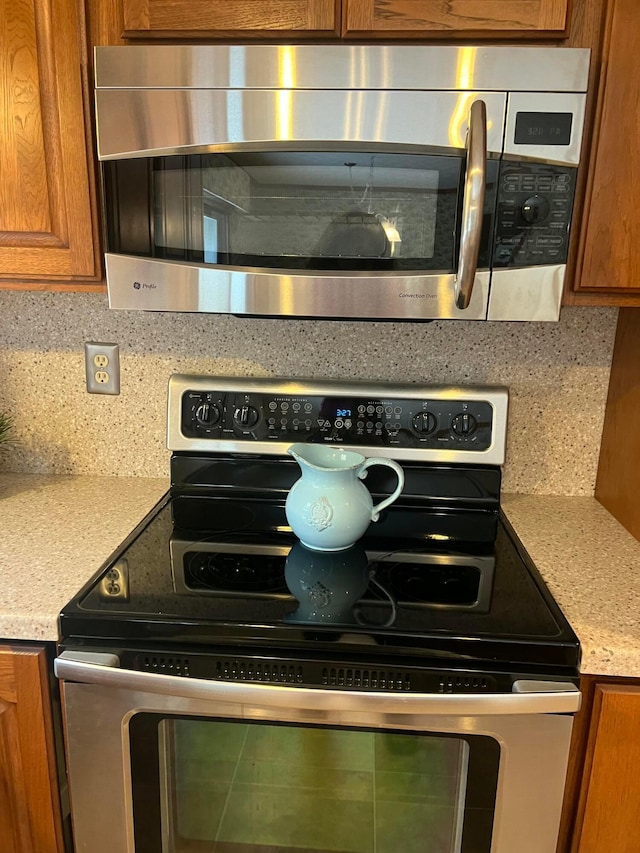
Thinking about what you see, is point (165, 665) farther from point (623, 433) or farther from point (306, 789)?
point (623, 433)

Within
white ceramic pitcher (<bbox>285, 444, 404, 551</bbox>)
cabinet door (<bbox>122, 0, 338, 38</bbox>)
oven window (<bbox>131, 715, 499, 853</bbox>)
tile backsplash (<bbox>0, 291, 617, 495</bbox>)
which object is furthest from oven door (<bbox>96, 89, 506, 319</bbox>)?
oven window (<bbox>131, 715, 499, 853</bbox>)

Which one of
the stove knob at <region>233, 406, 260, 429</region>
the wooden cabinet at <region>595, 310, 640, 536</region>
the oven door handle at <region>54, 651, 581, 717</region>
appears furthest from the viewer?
the stove knob at <region>233, 406, 260, 429</region>

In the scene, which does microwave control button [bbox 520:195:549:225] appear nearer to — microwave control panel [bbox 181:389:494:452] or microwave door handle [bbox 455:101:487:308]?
microwave door handle [bbox 455:101:487:308]

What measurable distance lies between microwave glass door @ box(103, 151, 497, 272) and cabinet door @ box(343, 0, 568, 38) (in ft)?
0.66

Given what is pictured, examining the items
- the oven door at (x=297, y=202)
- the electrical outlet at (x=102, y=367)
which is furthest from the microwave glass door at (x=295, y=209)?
the electrical outlet at (x=102, y=367)

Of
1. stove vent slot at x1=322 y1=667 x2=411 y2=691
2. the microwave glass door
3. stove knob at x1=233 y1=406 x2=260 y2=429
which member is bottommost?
stove vent slot at x1=322 y1=667 x2=411 y2=691

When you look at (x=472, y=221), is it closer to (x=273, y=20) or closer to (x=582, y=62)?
(x=582, y=62)

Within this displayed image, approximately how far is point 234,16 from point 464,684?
1.03m

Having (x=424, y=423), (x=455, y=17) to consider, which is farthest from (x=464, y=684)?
(x=455, y=17)

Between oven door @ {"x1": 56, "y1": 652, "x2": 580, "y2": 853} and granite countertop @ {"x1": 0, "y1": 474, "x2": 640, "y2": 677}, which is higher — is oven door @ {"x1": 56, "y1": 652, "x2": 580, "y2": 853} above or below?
below

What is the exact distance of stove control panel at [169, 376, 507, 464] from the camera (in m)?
1.30

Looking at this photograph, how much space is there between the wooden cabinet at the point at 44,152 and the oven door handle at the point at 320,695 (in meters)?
0.66

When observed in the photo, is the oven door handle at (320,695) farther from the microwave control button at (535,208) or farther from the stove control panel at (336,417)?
the microwave control button at (535,208)

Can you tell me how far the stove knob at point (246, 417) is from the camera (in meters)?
1.34
